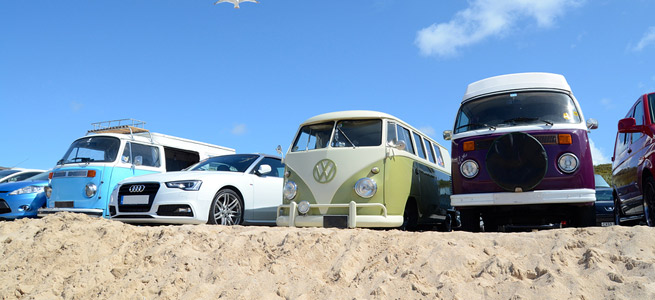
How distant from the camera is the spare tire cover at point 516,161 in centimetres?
649

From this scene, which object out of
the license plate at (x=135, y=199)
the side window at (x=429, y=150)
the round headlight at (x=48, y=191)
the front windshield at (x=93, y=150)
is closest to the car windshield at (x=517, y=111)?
the side window at (x=429, y=150)

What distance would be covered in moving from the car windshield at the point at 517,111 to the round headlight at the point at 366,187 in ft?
4.86

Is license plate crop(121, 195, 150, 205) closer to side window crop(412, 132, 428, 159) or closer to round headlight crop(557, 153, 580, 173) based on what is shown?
side window crop(412, 132, 428, 159)

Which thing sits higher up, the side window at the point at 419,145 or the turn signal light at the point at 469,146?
the side window at the point at 419,145

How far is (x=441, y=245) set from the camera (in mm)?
5332

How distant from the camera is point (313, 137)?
837cm

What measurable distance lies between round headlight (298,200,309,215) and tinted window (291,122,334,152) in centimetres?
100

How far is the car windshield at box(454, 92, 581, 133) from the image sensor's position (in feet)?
23.2

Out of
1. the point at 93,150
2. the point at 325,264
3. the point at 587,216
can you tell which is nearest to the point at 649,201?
the point at 587,216

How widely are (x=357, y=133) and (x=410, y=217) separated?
1666 millimetres

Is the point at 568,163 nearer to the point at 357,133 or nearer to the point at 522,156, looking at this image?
the point at 522,156

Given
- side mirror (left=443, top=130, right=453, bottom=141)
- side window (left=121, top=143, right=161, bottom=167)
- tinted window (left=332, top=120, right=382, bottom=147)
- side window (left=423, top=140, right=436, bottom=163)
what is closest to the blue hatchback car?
side window (left=121, top=143, right=161, bottom=167)

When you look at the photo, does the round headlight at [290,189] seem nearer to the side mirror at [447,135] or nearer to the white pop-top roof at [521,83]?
the side mirror at [447,135]

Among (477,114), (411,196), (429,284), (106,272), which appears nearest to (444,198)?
(411,196)
